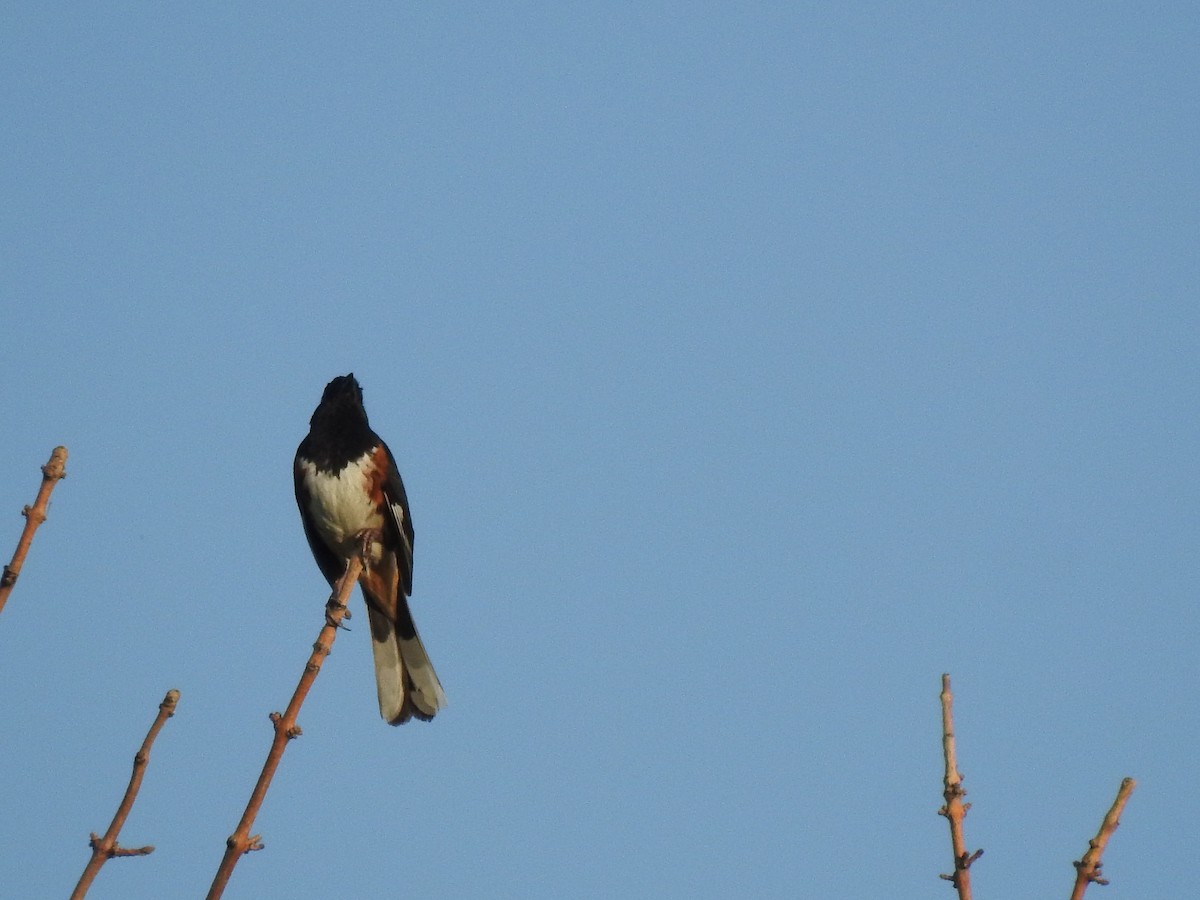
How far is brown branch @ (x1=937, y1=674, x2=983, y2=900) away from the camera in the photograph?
2.00 m

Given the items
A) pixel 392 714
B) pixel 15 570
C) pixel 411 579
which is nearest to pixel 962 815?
pixel 15 570

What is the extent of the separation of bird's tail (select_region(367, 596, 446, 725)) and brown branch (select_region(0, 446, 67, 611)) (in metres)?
4.10

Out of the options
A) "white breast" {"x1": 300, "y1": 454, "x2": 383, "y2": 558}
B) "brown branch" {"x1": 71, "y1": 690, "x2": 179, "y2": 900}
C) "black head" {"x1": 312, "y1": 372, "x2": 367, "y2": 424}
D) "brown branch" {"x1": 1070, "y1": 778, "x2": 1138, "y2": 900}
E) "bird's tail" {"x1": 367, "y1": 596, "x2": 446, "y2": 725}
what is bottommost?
"brown branch" {"x1": 71, "y1": 690, "x2": 179, "y2": 900}

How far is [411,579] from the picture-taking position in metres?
7.62

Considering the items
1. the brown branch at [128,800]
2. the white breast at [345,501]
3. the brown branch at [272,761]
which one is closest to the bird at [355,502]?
the white breast at [345,501]

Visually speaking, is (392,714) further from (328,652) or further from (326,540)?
(328,652)

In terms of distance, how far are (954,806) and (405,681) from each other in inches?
170

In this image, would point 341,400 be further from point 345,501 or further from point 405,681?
point 405,681

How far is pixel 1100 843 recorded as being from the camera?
6.45ft

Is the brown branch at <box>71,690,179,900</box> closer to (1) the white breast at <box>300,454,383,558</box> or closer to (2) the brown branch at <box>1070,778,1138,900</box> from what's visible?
(2) the brown branch at <box>1070,778,1138,900</box>

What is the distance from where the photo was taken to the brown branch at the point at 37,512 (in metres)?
1.96

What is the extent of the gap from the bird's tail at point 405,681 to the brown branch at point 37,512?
4099 mm

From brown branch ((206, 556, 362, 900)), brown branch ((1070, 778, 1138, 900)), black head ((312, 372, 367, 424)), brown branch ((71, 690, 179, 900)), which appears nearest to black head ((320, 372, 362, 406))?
black head ((312, 372, 367, 424))

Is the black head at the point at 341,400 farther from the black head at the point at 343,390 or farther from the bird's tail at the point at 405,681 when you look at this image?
the bird's tail at the point at 405,681
